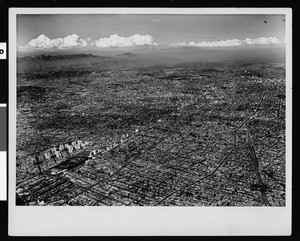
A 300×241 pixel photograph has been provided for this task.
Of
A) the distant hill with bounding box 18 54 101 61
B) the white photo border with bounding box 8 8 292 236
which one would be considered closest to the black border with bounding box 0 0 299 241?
the white photo border with bounding box 8 8 292 236

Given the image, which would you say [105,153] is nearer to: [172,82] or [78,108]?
[78,108]

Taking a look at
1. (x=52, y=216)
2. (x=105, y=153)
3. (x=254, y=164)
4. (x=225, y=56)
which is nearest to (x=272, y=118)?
(x=254, y=164)

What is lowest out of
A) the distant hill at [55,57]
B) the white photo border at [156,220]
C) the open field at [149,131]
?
the white photo border at [156,220]
